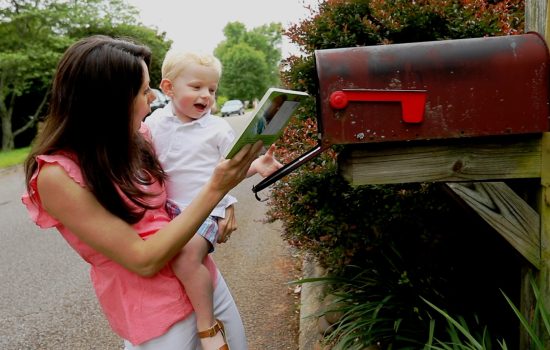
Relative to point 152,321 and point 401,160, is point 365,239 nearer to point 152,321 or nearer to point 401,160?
point 401,160

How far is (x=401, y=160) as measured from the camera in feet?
5.41

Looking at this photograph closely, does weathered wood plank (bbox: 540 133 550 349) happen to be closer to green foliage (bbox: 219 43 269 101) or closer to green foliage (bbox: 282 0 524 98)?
green foliage (bbox: 282 0 524 98)

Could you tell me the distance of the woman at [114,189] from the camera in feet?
5.01

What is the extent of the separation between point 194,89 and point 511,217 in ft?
4.21

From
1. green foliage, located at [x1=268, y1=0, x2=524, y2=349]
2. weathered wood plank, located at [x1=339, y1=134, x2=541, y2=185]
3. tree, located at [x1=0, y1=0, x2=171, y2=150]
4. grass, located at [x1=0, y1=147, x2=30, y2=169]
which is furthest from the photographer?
tree, located at [x1=0, y1=0, x2=171, y2=150]

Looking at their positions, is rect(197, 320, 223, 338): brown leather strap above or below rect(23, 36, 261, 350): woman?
below

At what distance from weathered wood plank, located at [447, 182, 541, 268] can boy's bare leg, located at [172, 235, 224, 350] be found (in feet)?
2.98

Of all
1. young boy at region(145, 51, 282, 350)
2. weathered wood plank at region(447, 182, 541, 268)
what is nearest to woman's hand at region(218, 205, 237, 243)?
young boy at region(145, 51, 282, 350)

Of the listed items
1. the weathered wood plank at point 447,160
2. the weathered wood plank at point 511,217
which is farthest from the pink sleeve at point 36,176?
the weathered wood plank at point 511,217

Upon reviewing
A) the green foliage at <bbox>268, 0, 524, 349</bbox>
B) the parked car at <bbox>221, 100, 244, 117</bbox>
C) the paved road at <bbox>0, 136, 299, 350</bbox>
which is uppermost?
the green foliage at <bbox>268, 0, 524, 349</bbox>

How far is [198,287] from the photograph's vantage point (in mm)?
1784

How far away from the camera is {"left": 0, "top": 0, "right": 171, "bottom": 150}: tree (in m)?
15.9

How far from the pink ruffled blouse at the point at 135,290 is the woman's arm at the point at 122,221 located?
81mm

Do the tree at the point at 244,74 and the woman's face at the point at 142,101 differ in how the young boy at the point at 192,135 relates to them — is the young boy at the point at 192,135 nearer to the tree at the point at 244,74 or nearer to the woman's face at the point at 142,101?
the woman's face at the point at 142,101
